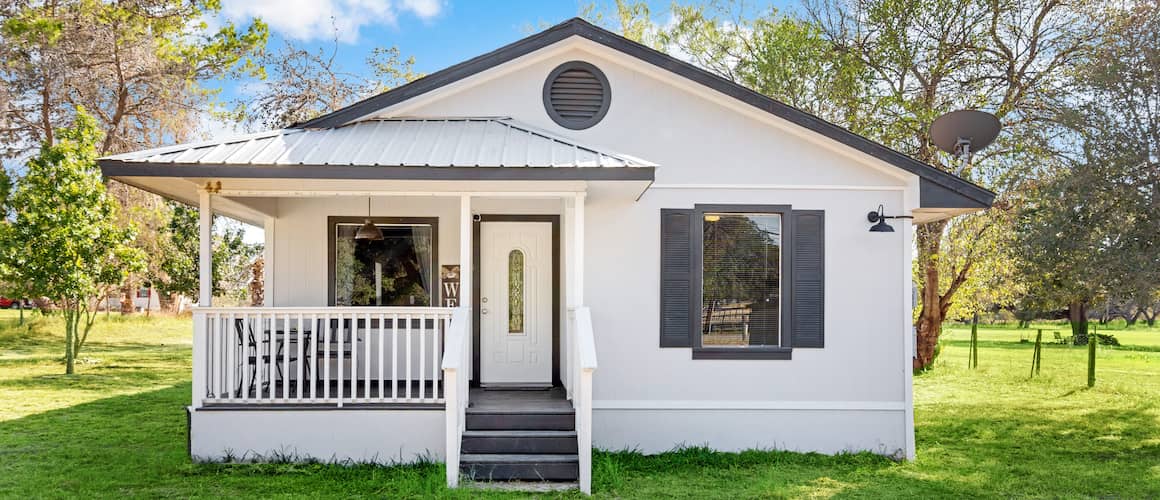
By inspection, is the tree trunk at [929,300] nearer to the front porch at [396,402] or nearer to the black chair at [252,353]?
the front porch at [396,402]

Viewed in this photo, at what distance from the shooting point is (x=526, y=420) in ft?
23.6

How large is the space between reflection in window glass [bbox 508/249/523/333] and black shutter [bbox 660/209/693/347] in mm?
1714

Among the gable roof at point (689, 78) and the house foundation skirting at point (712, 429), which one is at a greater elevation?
the gable roof at point (689, 78)

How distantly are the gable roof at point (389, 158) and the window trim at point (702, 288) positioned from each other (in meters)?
1.26

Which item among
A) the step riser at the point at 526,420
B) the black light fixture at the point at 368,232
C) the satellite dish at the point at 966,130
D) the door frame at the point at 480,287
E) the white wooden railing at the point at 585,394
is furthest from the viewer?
the door frame at the point at 480,287

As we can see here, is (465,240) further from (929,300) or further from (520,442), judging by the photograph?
(929,300)

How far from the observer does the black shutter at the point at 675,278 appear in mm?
7902

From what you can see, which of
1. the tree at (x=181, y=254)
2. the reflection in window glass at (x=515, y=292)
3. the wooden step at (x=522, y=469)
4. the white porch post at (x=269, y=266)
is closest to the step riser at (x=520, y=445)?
the wooden step at (x=522, y=469)

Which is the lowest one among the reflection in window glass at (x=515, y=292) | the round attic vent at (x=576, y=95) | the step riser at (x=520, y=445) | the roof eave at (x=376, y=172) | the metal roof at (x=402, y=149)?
the step riser at (x=520, y=445)

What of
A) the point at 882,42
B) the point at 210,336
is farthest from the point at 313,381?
the point at 882,42

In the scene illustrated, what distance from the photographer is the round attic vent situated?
8.14 m

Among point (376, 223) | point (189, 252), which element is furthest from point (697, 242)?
point (189, 252)

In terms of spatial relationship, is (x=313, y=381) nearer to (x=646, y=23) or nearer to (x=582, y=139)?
(x=582, y=139)

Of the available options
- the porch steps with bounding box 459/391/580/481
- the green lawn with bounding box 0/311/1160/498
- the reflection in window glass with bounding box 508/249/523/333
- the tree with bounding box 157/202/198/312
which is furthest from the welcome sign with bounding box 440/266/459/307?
the tree with bounding box 157/202/198/312
